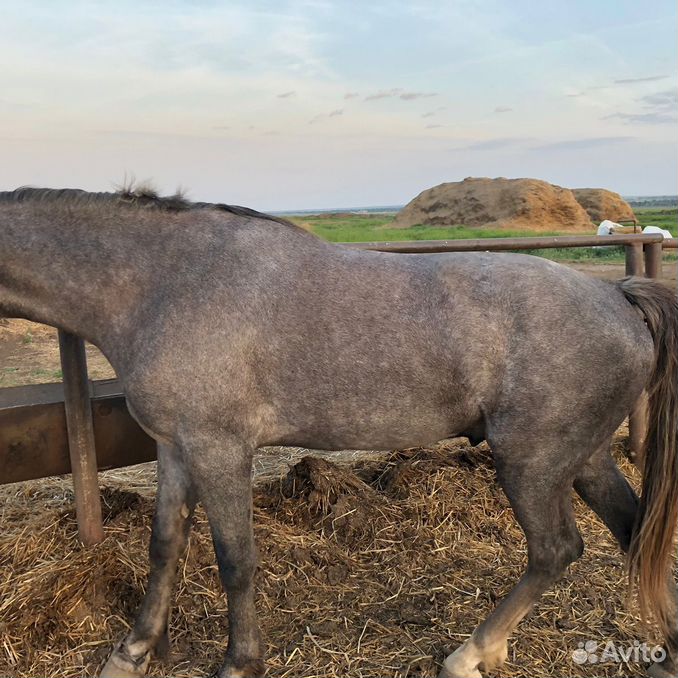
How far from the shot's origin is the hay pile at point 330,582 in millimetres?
2535

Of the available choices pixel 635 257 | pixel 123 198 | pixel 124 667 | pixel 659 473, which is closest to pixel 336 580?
pixel 124 667

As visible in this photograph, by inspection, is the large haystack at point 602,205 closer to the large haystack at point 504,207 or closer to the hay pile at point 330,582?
the large haystack at point 504,207

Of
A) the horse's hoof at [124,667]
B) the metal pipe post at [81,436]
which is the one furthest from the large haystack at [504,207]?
the horse's hoof at [124,667]

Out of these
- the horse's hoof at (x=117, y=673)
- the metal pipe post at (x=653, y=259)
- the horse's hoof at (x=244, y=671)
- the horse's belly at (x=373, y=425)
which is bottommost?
the horse's hoof at (x=117, y=673)

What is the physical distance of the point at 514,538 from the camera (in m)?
3.46

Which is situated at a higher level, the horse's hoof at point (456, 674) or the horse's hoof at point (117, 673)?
the horse's hoof at point (117, 673)

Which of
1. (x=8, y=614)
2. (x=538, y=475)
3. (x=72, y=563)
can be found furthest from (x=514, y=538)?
(x=8, y=614)

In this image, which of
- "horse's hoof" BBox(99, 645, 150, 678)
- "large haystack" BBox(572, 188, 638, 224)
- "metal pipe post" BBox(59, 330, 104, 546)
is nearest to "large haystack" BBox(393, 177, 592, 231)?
"large haystack" BBox(572, 188, 638, 224)

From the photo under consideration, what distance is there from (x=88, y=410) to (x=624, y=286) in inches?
93.6

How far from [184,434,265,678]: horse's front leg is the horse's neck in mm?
575

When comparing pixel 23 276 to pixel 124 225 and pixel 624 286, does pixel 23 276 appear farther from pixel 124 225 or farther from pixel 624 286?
pixel 624 286

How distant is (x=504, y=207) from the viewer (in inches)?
1108

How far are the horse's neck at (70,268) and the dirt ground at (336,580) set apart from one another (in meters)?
1.21

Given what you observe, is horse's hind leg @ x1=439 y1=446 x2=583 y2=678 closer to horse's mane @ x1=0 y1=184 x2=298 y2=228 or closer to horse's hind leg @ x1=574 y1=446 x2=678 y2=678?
horse's hind leg @ x1=574 y1=446 x2=678 y2=678
